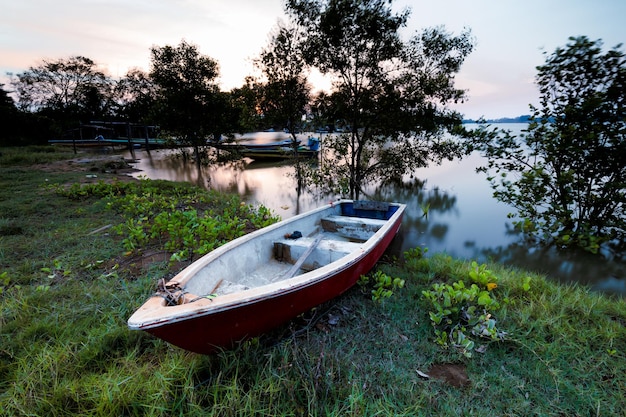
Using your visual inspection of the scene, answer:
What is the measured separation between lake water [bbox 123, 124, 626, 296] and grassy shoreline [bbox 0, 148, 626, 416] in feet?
6.65

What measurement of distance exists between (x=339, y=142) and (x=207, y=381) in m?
8.62

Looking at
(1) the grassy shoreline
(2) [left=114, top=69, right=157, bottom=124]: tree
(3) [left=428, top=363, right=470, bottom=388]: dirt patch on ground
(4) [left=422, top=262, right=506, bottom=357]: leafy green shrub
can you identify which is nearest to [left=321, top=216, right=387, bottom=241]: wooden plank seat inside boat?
(1) the grassy shoreline

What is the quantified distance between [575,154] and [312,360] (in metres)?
6.05

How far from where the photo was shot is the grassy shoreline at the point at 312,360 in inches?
76.2

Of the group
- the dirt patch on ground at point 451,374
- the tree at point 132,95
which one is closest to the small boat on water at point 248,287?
the dirt patch on ground at point 451,374

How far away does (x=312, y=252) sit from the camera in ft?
12.2

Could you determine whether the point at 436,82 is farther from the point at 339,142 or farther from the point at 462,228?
the point at 462,228

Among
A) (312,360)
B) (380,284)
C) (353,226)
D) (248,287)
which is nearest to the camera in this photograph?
(312,360)

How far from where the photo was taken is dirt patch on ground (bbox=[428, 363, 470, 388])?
7.49 ft

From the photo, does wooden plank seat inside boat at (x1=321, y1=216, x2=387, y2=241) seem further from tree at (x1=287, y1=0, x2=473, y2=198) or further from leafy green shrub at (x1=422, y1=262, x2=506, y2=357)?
tree at (x1=287, y1=0, x2=473, y2=198)

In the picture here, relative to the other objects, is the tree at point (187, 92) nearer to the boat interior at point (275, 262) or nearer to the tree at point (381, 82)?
the tree at point (381, 82)

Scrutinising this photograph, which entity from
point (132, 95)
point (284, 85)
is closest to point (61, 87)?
point (132, 95)

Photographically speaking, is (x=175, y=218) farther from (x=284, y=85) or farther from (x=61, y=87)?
(x=61, y=87)

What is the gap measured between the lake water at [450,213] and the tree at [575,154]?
519 millimetres
